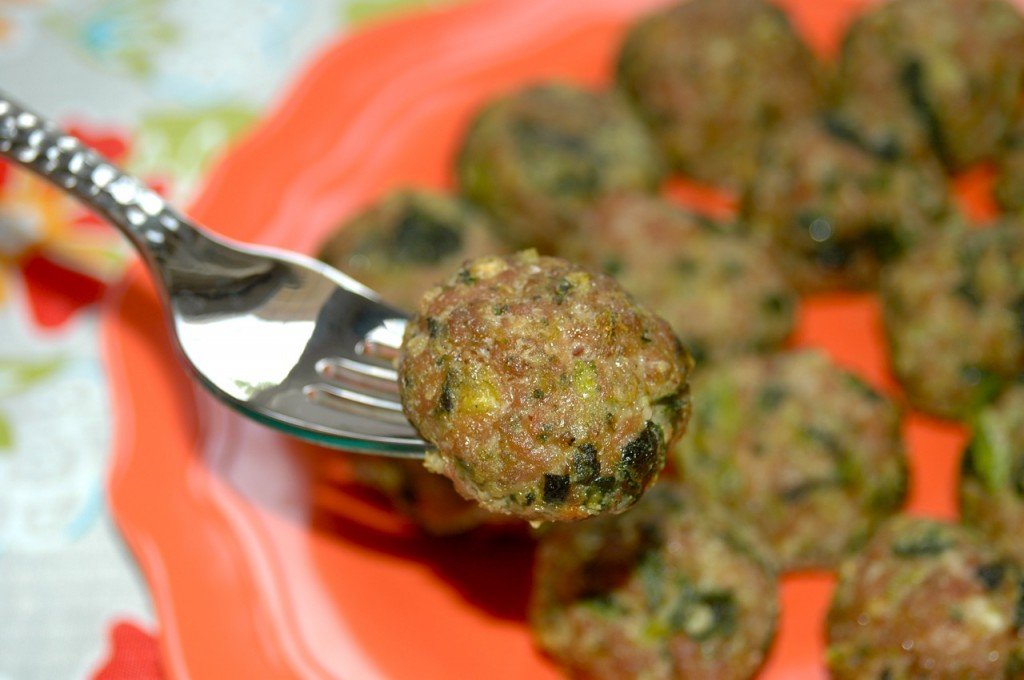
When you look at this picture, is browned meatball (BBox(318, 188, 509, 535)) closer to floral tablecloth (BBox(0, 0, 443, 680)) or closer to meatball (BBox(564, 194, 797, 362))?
meatball (BBox(564, 194, 797, 362))

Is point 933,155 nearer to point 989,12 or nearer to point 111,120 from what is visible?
point 989,12

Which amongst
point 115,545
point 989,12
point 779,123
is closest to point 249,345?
point 115,545

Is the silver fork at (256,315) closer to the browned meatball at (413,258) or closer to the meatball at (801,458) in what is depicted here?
the browned meatball at (413,258)

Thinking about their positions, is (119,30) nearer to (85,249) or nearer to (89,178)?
(85,249)

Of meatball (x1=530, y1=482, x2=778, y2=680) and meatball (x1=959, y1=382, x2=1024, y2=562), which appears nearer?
meatball (x1=530, y1=482, x2=778, y2=680)

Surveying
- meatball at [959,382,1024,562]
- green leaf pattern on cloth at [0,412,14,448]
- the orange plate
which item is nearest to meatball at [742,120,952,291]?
the orange plate

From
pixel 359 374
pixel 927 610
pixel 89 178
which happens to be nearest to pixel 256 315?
pixel 359 374

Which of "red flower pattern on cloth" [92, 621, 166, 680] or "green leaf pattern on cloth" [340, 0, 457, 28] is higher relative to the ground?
"green leaf pattern on cloth" [340, 0, 457, 28]
